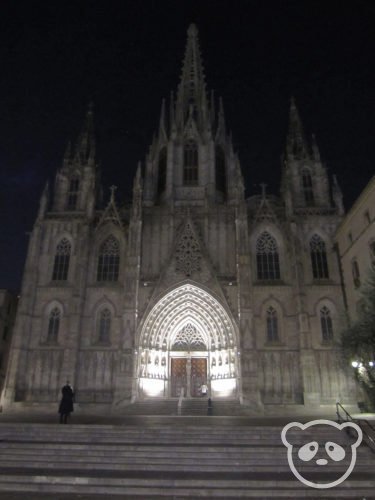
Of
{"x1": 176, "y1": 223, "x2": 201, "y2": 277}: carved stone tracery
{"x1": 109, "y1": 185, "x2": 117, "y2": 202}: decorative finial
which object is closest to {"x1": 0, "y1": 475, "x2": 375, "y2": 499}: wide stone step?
{"x1": 176, "y1": 223, "x2": 201, "y2": 277}: carved stone tracery

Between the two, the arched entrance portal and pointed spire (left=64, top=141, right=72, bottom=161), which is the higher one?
pointed spire (left=64, top=141, right=72, bottom=161)

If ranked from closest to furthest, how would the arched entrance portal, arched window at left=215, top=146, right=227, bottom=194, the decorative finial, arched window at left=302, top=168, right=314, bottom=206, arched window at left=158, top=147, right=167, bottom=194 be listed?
the arched entrance portal → the decorative finial → arched window at left=302, top=168, right=314, bottom=206 → arched window at left=158, top=147, right=167, bottom=194 → arched window at left=215, top=146, right=227, bottom=194

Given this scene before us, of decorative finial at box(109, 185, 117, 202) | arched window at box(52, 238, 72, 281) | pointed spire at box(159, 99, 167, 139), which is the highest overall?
pointed spire at box(159, 99, 167, 139)

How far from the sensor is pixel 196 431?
48.9 feet

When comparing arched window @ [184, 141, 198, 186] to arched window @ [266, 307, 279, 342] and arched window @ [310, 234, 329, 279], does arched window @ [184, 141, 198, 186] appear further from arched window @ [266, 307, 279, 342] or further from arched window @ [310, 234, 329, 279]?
arched window @ [266, 307, 279, 342]

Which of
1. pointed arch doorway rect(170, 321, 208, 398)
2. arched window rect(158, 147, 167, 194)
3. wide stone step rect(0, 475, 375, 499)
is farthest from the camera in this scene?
arched window rect(158, 147, 167, 194)

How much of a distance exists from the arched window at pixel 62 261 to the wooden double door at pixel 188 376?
10.6m

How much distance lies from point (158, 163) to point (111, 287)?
13.9 m

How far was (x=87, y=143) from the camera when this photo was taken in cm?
3919

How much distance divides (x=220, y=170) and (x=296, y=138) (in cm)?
749

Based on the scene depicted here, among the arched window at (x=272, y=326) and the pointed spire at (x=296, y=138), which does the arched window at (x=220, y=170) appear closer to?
the pointed spire at (x=296, y=138)

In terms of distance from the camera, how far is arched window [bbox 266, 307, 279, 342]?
29.3 metres

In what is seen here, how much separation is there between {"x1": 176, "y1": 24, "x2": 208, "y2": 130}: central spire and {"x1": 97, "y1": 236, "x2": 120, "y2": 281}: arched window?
14.5 meters

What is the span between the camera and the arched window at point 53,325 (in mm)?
29931
